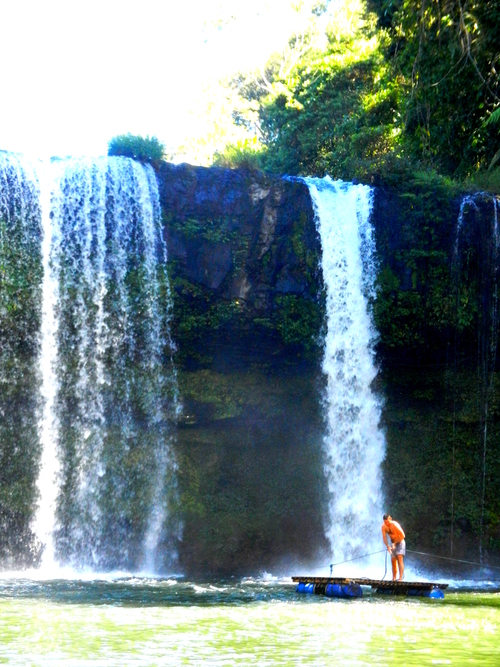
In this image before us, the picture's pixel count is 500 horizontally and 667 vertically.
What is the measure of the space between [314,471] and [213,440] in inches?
95.5

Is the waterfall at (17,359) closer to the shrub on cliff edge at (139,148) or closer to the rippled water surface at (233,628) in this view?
the shrub on cliff edge at (139,148)

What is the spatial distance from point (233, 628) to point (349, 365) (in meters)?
11.5

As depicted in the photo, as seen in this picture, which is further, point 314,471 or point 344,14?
point 344,14

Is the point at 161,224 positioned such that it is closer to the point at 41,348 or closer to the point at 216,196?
the point at 216,196

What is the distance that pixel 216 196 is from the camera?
21.7 metres

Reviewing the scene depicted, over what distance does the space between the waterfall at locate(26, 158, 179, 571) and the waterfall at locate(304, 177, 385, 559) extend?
142 inches

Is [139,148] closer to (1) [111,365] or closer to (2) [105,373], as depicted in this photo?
(1) [111,365]

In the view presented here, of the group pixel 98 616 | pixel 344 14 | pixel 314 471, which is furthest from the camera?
pixel 344 14

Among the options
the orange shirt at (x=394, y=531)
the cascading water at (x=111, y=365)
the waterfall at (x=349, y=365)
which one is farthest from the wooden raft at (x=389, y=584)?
the cascading water at (x=111, y=365)

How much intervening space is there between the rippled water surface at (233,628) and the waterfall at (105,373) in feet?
16.0

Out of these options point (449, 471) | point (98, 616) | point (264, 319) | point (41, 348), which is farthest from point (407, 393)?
point (98, 616)

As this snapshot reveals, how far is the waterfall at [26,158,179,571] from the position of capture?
2048cm

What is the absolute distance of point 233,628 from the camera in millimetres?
10844

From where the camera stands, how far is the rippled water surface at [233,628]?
8.93 metres
